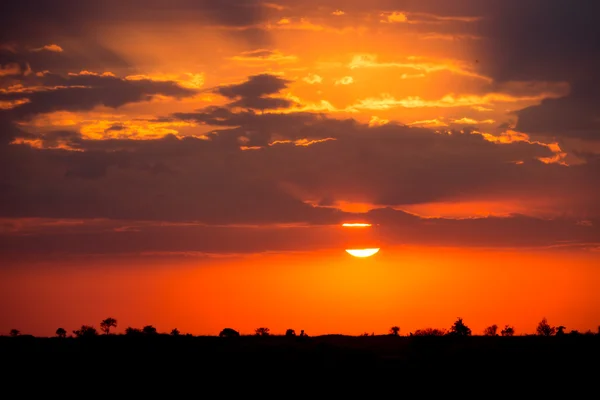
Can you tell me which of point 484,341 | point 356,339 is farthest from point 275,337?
point 484,341

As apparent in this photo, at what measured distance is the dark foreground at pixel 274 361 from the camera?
56.1 m

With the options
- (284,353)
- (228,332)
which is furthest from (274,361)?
(228,332)

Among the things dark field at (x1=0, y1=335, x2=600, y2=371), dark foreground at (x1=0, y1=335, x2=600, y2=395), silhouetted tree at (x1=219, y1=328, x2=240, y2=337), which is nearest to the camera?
dark foreground at (x1=0, y1=335, x2=600, y2=395)

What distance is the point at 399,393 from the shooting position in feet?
178

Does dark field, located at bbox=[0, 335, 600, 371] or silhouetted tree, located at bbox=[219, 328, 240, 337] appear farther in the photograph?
silhouetted tree, located at bbox=[219, 328, 240, 337]

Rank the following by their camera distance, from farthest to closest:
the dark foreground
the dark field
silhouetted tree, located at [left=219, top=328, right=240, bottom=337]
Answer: silhouetted tree, located at [left=219, top=328, right=240, bottom=337] → the dark field → the dark foreground

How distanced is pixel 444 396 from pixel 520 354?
32.6 feet

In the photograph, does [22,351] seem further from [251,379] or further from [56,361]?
[251,379]

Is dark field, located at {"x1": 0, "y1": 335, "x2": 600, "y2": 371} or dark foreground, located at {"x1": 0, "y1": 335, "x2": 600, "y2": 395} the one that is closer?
dark foreground, located at {"x1": 0, "y1": 335, "x2": 600, "y2": 395}

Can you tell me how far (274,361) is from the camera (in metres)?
58.4

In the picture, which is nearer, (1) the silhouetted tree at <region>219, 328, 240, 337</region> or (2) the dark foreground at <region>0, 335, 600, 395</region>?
(2) the dark foreground at <region>0, 335, 600, 395</region>

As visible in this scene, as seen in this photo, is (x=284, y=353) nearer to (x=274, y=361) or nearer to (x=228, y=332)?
(x=274, y=361)

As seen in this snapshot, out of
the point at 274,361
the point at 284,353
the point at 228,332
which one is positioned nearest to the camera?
the point at 274,361

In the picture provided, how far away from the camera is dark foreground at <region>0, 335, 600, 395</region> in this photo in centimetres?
5606
